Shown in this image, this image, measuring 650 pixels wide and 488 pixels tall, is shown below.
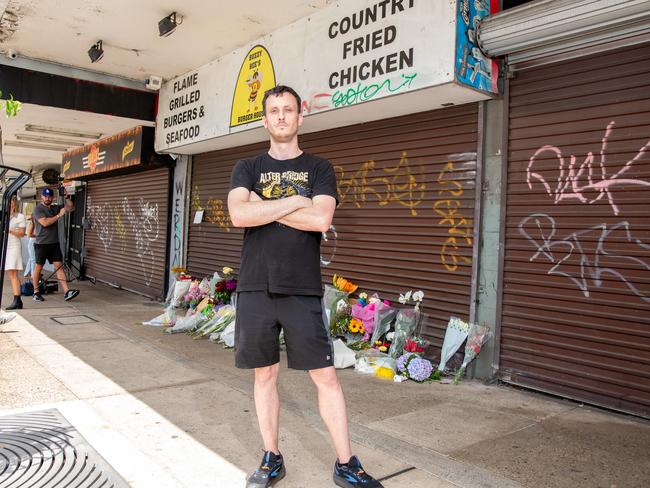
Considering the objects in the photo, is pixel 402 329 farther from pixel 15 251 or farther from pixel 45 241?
pixel 45 241

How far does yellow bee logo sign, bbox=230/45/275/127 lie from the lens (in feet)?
21.6

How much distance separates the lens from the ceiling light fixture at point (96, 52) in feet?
23.7

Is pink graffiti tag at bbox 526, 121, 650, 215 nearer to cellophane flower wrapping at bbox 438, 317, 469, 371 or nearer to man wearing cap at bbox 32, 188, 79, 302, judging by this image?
cellophane flower wrapping at bbox 438, 317, 469, 371

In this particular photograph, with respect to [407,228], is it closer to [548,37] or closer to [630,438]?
[548,37]

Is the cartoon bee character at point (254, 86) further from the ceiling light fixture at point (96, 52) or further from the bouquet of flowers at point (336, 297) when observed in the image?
the bouquet of flowers at point (336, 297)

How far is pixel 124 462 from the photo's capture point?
2.80 meters

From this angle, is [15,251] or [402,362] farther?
[15,251]

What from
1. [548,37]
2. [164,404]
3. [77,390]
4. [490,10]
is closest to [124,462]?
[164,404]

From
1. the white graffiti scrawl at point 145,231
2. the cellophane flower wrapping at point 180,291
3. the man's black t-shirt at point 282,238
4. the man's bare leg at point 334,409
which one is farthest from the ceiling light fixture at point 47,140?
the man's bare leg at point 334,409

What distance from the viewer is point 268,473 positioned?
8.25 ft

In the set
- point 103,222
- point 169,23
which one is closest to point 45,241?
point 103,222

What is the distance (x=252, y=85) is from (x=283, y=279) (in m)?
4.96

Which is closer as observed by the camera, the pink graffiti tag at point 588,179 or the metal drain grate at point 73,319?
the pink graffiti tag at point 588,179

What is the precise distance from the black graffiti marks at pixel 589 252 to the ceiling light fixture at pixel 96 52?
20.1 ft
